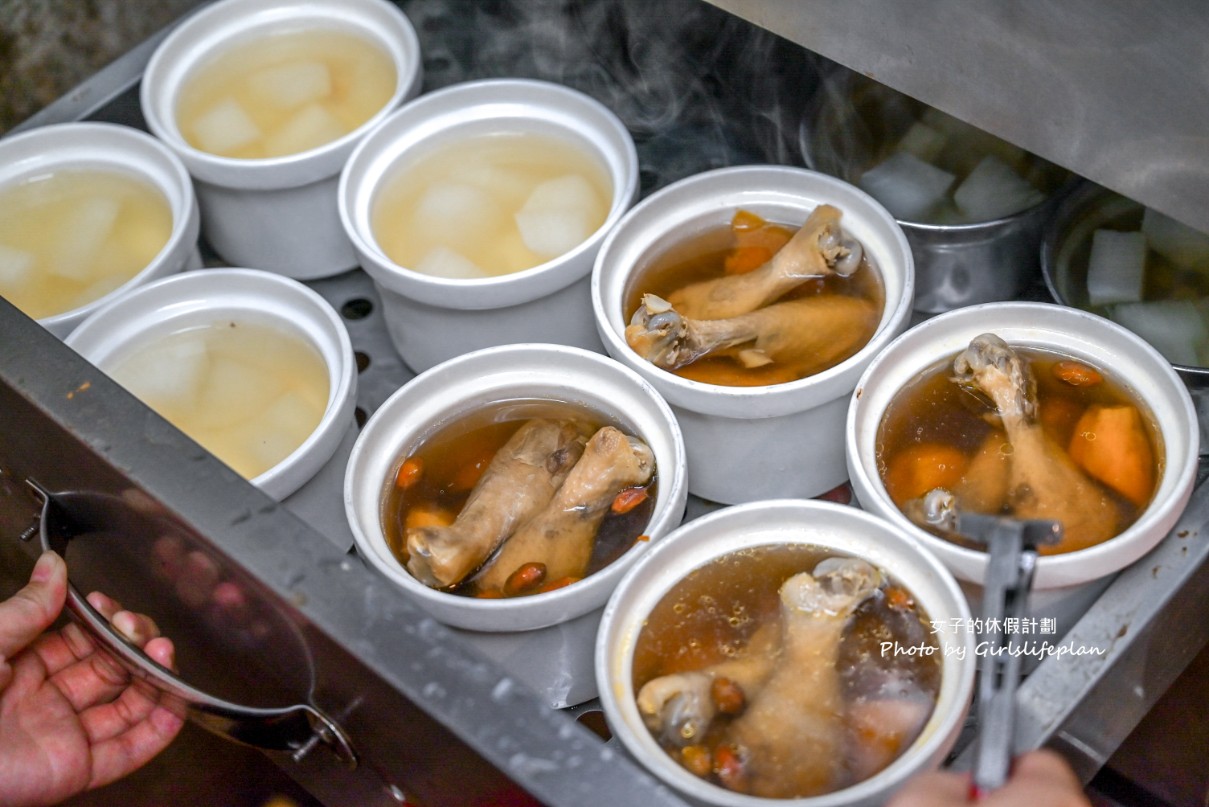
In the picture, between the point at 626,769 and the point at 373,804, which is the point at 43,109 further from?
Answer: the point at 626,769

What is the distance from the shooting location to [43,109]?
2.43 m

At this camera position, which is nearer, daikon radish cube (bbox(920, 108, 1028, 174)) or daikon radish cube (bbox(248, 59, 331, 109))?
daikon radish cube (bbox(920, 108, 1028, 174))

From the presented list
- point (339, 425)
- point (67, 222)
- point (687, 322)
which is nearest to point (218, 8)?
point (67, 222)

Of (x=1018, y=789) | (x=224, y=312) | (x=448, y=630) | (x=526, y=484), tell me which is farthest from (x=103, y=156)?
(x=1018, y=789)

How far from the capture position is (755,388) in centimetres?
165

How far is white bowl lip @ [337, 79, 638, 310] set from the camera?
Result: 1.91 m

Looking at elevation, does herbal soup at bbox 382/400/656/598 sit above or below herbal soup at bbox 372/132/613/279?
below

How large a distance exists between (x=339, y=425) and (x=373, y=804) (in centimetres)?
59

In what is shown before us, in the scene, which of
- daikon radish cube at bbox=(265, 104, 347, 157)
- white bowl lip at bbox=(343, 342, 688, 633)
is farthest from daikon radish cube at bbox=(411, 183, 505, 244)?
white bowl lip at bbox=(343, 342, 688, 633)

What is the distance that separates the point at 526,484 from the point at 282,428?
0.46 metres

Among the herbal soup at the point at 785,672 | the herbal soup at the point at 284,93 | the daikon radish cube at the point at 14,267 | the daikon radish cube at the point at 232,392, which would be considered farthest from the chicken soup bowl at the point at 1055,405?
the daikon radish cube at the point at 14,267

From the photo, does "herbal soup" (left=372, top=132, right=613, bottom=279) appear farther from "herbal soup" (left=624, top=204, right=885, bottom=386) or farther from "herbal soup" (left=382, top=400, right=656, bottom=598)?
"herbal soup" (left=382, top=400, right=656, bottom=598)

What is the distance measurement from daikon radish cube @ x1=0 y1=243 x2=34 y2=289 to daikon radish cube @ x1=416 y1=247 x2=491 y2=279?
2.52 ft

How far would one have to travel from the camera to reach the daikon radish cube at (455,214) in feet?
7.04
